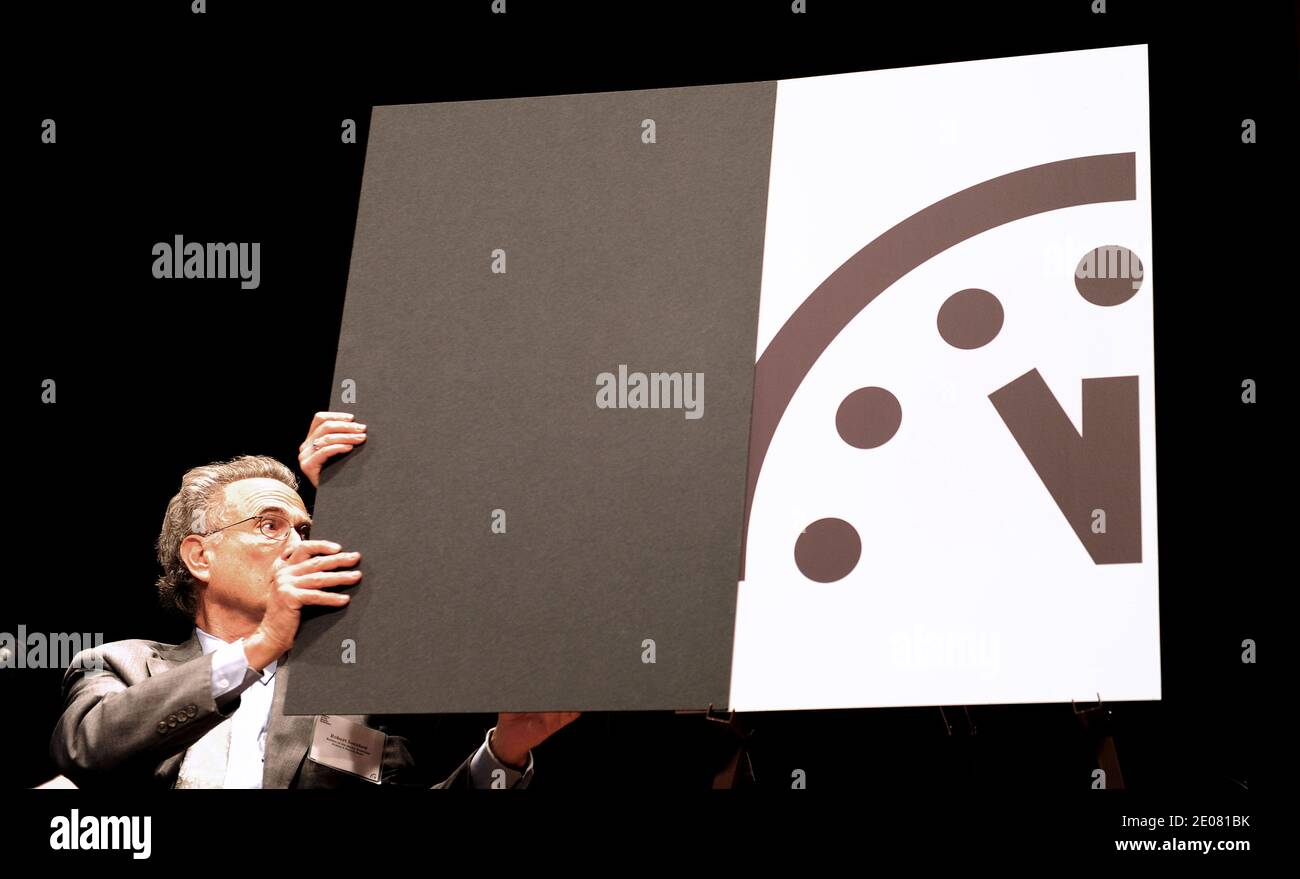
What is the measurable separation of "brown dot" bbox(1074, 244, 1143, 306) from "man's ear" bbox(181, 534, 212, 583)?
197cm

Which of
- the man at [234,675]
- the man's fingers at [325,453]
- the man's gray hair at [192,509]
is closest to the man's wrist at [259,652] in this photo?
the man at [234,675]

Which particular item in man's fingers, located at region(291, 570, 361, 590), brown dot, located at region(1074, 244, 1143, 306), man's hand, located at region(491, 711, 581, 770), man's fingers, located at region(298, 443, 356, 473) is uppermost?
brown dot, located at region(1074, 244, 1143, 306)

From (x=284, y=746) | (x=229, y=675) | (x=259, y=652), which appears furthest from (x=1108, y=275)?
(x=284, y=746)

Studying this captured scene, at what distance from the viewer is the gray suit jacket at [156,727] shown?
232cm

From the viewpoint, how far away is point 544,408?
2100mm

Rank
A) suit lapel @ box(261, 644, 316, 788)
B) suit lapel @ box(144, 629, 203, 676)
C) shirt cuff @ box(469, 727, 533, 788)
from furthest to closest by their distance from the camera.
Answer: suit lapel @ box(144, 629, 203, 676), suit lapel @ box(261, 644, 316, 788), shirt cuff @ box(469, 727, 533, 788)

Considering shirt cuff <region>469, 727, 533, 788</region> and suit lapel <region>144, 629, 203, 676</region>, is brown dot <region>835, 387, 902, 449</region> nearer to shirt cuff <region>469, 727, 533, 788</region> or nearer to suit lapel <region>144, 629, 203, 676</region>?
shirt cuff <region>469, 727, 533, 788</region>

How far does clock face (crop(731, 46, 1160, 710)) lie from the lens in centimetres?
191

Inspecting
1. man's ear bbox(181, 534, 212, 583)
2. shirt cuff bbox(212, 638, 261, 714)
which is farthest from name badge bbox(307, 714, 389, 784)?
man's ear bbox(181, 534, 212, 583)

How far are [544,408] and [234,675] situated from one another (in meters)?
0.78

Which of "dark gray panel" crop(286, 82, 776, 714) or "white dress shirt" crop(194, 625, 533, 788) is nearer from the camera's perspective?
"dark gray panel" crop(286, 82, 776, 714)

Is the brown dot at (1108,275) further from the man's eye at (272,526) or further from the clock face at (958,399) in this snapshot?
the man's eye at (272,526)

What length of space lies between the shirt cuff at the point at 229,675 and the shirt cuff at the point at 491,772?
0.47 m
